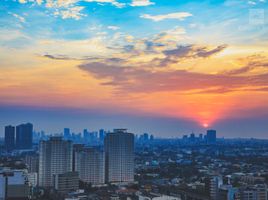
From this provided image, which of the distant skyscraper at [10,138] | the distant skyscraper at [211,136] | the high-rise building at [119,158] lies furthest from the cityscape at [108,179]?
the distant skyscraper at [211,136]

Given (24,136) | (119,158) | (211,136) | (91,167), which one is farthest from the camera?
(211,136)

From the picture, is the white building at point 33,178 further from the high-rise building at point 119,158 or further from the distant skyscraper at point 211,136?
the distant skyscraper at point 211,136

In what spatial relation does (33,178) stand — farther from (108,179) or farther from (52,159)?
(108,179)

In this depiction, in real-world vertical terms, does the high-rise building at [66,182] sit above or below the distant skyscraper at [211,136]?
below

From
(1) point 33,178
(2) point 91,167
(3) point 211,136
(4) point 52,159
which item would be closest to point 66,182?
(4) point 52,159

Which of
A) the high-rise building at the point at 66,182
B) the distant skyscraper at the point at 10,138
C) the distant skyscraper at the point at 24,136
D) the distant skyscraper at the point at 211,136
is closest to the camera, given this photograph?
the high-rise building at the point at 66,182

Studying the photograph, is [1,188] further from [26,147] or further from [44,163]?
[26,147]
